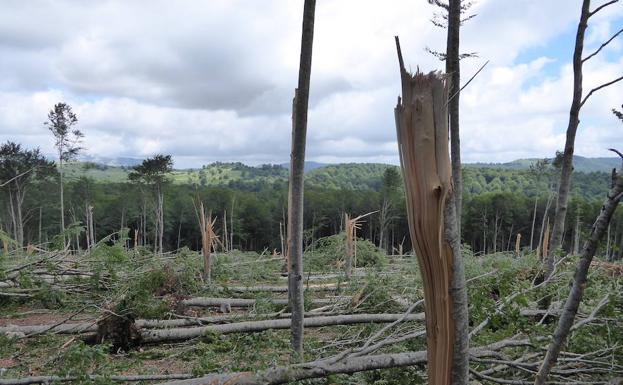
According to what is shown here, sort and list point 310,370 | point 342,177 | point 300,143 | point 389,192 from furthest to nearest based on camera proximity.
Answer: point 342,177 → point 389,192 → point 300,143 → point 310,370

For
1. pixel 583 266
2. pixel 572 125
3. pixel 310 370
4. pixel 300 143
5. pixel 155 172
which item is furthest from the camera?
pixel 155 172

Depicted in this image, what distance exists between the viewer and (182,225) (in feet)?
164

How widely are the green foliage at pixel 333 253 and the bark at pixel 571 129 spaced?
229 inches

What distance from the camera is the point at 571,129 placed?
5.29 metres

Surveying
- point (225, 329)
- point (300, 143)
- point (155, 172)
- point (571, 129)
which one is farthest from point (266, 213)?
point (300, 143)

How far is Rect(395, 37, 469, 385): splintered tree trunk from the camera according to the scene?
192cm

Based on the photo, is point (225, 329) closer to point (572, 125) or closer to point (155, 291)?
point (155, 291)

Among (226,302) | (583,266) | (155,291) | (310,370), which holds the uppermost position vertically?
(583,266)

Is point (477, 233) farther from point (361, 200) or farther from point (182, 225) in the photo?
point (182, 225)

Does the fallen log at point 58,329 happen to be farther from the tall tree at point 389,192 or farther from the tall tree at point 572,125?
the tall tree at point 389,192

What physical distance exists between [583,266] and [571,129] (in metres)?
4.06

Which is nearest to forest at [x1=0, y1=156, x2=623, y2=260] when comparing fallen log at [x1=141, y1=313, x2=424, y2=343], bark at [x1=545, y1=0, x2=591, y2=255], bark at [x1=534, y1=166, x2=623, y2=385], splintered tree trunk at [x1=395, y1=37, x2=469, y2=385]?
bark at [x1=545, y1=0, x2=591, y2=255]

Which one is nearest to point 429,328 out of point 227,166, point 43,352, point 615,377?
point 615,377

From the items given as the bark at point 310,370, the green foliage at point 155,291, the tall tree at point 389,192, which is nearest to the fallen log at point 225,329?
the green foliage at point 155,291
